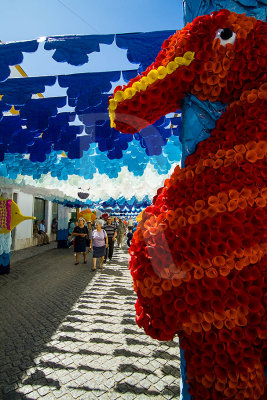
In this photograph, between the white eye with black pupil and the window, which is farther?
the window

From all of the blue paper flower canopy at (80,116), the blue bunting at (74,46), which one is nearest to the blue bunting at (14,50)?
the blue paper flower canopy at (80,116)

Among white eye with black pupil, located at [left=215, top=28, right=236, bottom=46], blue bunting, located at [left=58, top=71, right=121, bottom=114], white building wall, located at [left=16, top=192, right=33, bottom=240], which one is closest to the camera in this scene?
white eye with black pupil, located at [left=215, top=28, right=236, bottom=46]

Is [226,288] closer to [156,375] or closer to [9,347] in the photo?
[156,375]

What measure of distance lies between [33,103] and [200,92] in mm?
2397

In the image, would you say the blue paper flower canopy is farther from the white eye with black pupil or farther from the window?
the window

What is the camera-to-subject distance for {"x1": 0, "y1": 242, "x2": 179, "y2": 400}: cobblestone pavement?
2404 mm

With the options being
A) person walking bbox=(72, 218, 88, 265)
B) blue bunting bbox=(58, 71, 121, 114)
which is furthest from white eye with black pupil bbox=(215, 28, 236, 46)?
person walking bbox=(72, 218, 88, 265)

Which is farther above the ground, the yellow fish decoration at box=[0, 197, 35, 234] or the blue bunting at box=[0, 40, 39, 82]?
the blue bunting at box=[0, 40, 39, 82]

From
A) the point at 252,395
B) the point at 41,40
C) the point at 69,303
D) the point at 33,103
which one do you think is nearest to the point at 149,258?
the point at 252,395

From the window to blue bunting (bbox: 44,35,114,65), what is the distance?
14.8 metres

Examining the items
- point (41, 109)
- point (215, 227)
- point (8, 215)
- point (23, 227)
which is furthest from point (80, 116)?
point (23, 227)

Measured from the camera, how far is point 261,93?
119 centimetres

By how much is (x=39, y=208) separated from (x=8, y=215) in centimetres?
1088

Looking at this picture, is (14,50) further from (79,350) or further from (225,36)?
(79,350)
